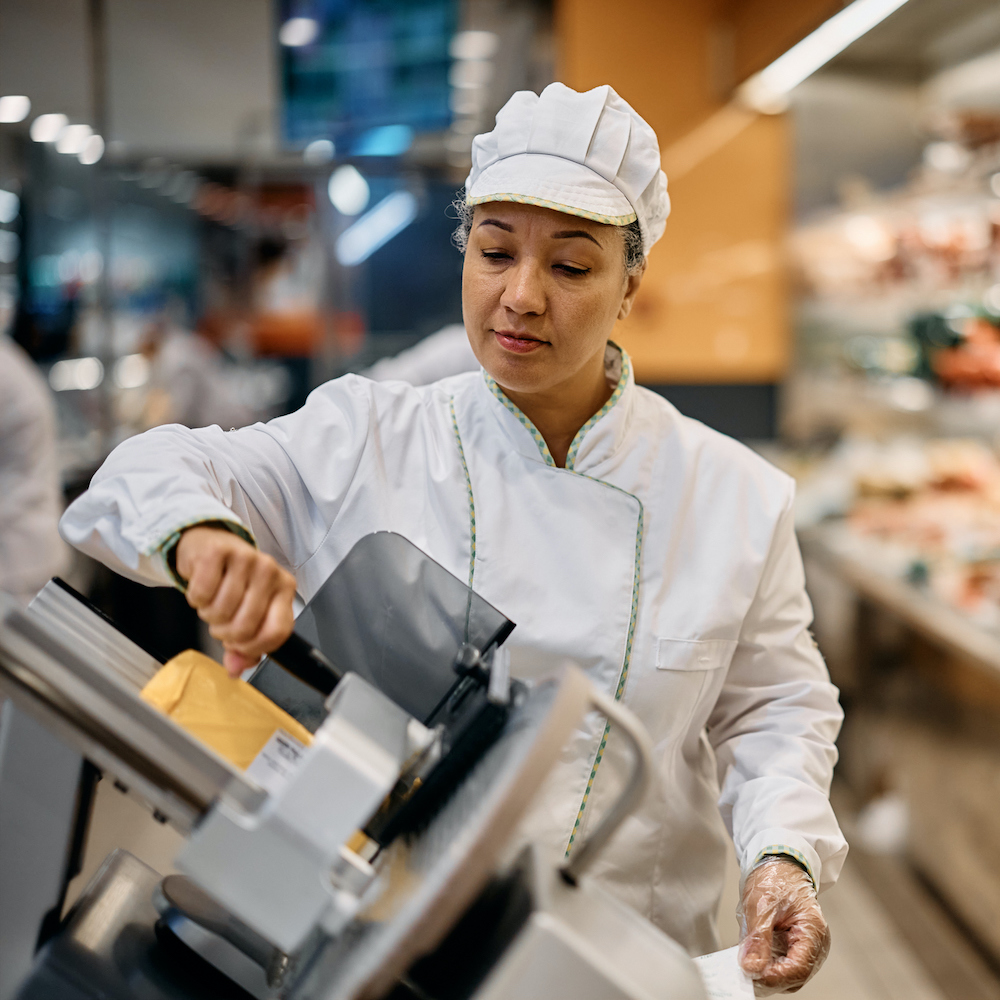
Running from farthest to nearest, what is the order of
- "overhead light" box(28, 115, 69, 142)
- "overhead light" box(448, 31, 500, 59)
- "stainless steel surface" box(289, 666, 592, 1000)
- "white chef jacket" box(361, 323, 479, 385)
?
"overhead light" box(448, 31, 500, 59) < "overhead light" box(28, 115, 69, 142) < "white chef jacket" box(361, 323, 479, 385) < "stainless steel surface" box(289, 666, 592, 1000)

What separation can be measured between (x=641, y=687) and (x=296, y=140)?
480 cm

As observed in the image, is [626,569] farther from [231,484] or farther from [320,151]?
[320,151]

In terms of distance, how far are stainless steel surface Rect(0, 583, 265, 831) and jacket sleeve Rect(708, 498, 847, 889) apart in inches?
28.9

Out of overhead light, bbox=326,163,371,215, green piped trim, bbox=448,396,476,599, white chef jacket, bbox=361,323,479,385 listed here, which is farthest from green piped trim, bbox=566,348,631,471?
overhead light, bbox=326,163,371,215

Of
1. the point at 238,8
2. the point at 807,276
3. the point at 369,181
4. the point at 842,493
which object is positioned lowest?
the point at 842,493

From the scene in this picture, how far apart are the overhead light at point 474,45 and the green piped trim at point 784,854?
14.5 feet

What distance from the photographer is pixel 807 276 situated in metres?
4.26

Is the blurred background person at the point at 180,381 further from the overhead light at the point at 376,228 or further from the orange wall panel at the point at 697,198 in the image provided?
the orange wall panel at the point at 697,198

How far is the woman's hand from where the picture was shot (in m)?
0.76

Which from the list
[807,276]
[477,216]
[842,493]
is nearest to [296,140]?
[807,276]

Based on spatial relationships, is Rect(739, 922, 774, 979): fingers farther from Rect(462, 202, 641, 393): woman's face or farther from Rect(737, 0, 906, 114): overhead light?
Rect(737, 0, 906, 114): overhead light

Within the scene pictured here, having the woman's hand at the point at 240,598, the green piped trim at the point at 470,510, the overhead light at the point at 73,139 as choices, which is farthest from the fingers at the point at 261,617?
the overhead light at the point at 73,139

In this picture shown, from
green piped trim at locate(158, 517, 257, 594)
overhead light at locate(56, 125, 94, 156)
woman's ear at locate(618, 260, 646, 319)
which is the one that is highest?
overhead light at locate(56, 125, 94, 156)

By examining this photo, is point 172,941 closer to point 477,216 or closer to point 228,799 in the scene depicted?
point 228,799
